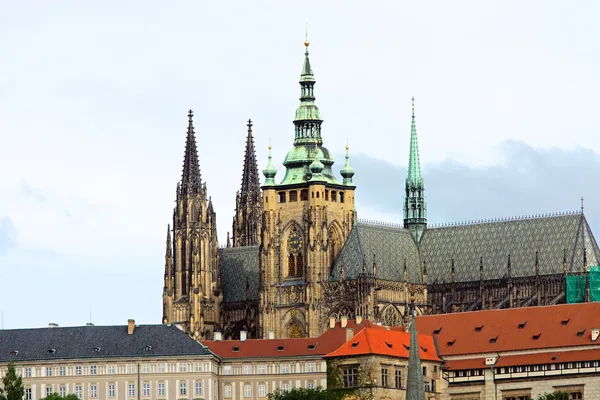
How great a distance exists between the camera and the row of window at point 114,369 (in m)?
195

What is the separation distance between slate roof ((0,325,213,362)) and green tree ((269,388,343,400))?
13.9 meters

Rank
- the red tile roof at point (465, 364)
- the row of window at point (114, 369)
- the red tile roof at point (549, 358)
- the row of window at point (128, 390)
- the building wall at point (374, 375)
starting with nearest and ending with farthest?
the building wall at point (374, 375), the red tile roof at point (549, 358), the red tile roof at point (465, 364), the row of window at point (128, 390), the row of window at point (114, 369)

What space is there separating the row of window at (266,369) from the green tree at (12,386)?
63.4 ft

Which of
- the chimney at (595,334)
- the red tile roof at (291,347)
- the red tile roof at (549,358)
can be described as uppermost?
the red tile roof at (291,347)

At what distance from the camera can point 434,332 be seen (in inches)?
7771

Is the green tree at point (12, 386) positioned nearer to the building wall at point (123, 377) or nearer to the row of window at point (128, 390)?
the row of window at point (128, 390)

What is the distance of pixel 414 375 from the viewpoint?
175500 millimetres

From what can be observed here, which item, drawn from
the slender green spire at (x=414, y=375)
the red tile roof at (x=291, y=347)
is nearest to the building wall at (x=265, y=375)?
the red tile roof at (x=291, y=347)

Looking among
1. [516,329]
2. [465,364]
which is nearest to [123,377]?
[465,364]

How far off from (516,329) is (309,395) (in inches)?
798

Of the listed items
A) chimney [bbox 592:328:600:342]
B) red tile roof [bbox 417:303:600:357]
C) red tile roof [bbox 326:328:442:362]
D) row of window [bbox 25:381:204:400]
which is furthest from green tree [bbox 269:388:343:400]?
chimney [bbox 592:328:600:342]

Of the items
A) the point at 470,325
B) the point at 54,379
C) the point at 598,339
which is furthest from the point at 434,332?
the point at 54,379

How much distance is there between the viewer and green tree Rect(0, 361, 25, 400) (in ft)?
595

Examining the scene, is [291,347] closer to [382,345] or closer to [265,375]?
[265,375]
